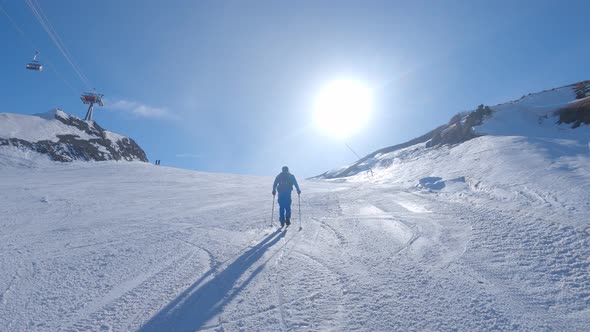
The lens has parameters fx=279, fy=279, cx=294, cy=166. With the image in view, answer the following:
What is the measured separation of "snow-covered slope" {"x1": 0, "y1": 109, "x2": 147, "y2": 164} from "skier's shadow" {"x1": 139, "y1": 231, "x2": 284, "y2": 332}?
27.9 m

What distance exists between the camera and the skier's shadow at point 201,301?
131 inches

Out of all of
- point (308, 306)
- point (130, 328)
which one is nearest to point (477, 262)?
point (308, 306)

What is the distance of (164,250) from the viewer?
590 cm

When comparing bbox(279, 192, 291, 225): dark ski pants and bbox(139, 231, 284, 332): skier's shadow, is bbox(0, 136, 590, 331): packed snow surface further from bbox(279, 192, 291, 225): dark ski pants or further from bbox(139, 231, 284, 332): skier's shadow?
bbox(279, 192, 291, 225): dark ski pants

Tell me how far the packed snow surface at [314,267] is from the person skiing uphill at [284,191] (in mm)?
480

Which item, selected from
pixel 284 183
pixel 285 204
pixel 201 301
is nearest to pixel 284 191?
pixel 284 183

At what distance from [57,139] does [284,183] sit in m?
32.4

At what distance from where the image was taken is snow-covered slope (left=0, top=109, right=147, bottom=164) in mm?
25078

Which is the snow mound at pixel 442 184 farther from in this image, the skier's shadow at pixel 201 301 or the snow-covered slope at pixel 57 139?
the snow-covered slope at pixel 57 139

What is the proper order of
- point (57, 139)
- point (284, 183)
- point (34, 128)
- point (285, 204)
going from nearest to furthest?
1. point (285, 204)
2. point (284, 183)
3. point (34, 128)
4. point (57, 139)

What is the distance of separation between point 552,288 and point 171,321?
505 cm

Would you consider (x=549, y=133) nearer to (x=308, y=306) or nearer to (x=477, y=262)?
(x=477, y=262)

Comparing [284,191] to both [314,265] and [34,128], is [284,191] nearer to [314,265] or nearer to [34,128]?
[314,265]

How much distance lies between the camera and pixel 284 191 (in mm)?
8898
